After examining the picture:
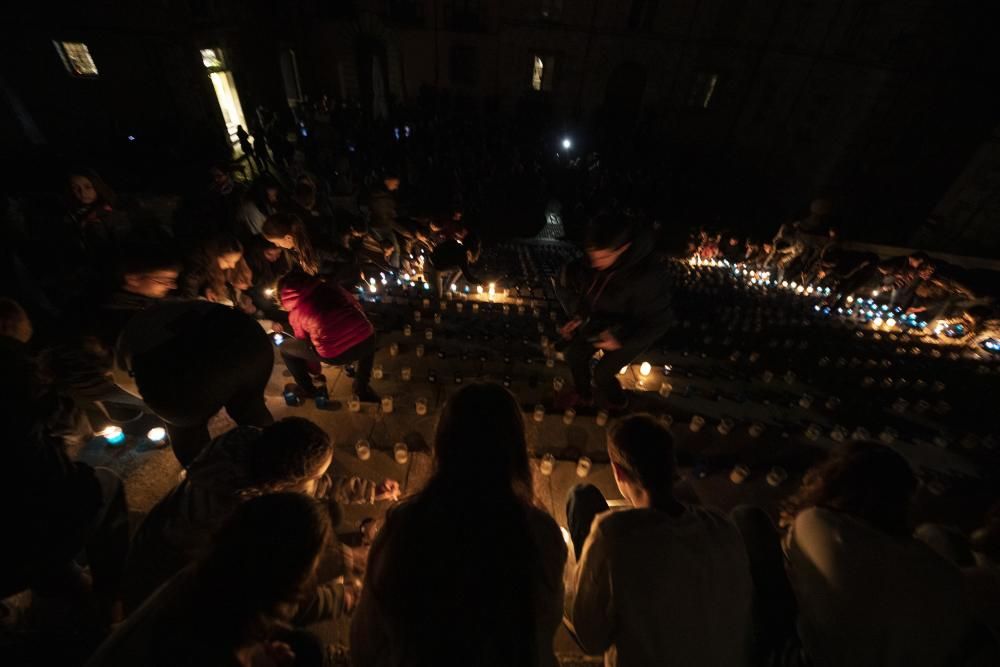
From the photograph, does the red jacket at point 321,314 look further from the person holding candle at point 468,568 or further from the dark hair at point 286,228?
the person holding candle at point 468,568

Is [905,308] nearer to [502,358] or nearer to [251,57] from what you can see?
[502,358]

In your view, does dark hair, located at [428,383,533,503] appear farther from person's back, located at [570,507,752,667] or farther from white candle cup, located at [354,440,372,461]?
white candle cup, located at [354,440,372,461]

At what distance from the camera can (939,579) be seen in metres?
1.81

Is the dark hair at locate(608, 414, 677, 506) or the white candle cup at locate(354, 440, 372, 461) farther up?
the dark hair at locate(608, 414, 677, 506)

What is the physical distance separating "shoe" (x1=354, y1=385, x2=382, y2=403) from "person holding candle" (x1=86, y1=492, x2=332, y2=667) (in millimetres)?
2878

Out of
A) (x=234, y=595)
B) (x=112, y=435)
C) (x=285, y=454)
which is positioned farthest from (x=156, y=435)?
(x=234, y=595)

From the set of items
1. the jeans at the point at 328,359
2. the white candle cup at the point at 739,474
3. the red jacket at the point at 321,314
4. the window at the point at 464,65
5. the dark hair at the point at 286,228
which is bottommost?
the white candle cup at the point at 739,474

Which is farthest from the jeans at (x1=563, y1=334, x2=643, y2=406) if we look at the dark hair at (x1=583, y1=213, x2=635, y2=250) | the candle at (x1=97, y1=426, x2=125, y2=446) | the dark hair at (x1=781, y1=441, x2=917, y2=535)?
the candle at (x1=97, y1=426, x2=125, y2=446)

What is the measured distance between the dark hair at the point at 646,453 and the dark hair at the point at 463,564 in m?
0.68

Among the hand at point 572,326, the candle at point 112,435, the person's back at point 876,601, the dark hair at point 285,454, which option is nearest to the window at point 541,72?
the hand at point 572,326

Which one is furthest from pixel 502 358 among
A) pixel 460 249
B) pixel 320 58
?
pixel 320 58

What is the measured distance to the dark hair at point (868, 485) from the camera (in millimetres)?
2137

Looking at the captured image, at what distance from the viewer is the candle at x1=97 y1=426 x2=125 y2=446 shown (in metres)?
3.67

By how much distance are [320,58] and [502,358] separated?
25.8 meters
